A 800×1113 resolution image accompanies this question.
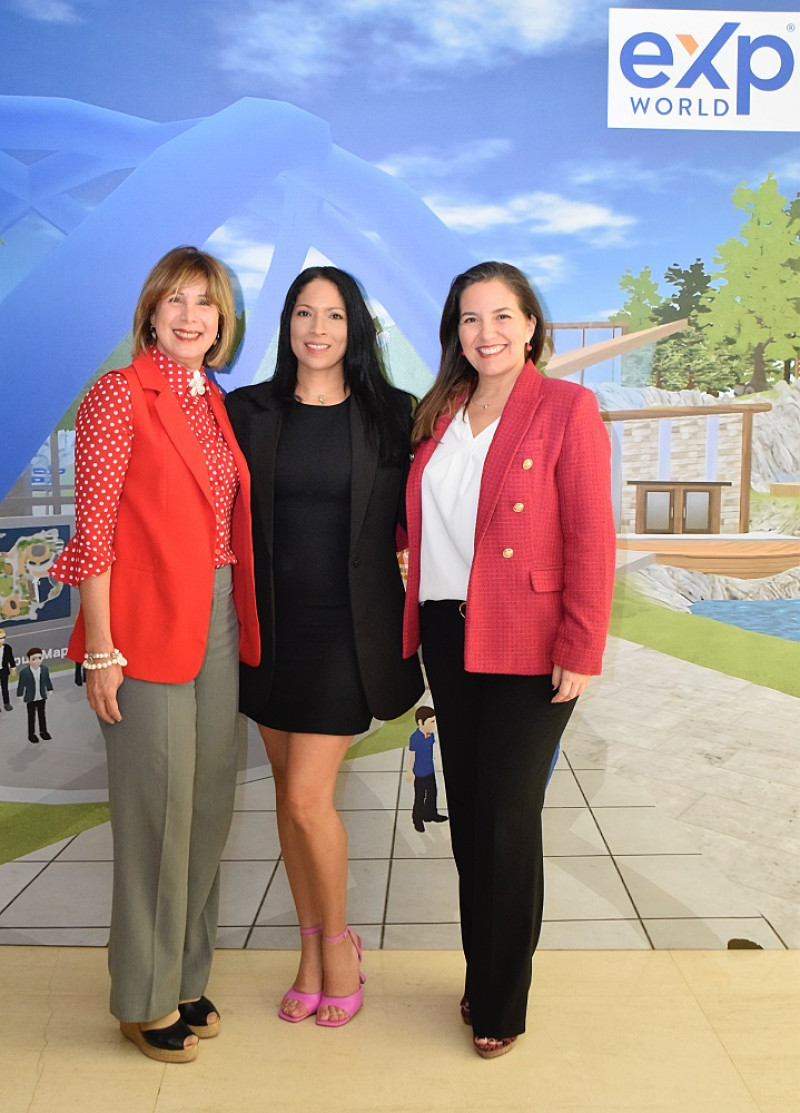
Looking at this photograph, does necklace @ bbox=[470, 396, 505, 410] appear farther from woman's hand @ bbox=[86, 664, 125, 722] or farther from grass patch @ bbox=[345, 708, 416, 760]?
grass patch @ bbox=[345, 708, 416, 760]

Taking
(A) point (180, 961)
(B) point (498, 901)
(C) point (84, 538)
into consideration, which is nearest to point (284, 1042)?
(A) point (180, 961)

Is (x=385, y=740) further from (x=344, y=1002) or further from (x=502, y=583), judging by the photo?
(x=502, y=583)

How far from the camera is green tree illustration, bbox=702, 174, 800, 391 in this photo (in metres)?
2.73

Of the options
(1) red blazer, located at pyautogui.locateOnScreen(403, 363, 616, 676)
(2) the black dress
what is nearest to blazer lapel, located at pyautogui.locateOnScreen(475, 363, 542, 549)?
(1) red blazer, located at pyautogui.locateOnScreen(403, 363, 616, 676)

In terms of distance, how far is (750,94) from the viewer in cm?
270

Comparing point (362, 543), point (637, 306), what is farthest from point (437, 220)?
point (362, 543)

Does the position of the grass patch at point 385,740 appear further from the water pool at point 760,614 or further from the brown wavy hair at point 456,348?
the brown wavy hair at point 456,348

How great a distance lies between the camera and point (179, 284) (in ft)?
6.17

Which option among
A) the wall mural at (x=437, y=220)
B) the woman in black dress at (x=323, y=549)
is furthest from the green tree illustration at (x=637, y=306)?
the woman in black dress at (x=323, y=549)

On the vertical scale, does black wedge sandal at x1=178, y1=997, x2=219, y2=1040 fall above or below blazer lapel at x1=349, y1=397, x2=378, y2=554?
below

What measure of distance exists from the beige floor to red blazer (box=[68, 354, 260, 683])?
91 centimetres

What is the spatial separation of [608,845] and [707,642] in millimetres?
713

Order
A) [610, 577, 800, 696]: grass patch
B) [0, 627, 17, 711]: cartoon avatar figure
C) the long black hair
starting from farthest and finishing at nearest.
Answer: [610, 577, 800, 696]: grass patch
[0, 627, 17, 711]: cartoon avatar figure
the long black hair

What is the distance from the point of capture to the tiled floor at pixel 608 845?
8.56 ft
